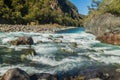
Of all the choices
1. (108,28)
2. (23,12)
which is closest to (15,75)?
(108,28)

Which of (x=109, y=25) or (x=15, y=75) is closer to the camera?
(x=15, y=75)

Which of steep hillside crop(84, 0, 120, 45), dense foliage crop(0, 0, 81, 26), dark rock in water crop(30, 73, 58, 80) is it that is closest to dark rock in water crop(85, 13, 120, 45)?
steep hillside crop(84, 0, 120, 45)

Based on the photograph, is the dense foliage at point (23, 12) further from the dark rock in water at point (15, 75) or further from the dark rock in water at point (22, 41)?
the dark rock in water at point (15, 75)

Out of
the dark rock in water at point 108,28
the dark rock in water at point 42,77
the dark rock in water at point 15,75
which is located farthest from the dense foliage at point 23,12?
the dark rock in water at point 15,75

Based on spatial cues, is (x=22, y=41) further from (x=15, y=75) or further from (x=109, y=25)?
(x=15, y=75)

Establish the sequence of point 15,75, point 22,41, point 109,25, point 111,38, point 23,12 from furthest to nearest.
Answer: point 23,12 → point 109,25 → point 111,38 → point 22,41 → point 15,75

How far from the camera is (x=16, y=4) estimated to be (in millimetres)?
93500

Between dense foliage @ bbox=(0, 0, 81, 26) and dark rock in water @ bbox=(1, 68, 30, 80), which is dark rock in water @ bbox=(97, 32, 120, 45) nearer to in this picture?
dark rock in water @ bbox=(1, 68, 30, 80)

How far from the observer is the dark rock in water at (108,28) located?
3847cm

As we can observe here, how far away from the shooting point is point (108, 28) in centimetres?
4416

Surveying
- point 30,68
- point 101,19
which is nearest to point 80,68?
point 30,68

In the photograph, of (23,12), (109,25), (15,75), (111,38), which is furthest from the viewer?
(23,12)

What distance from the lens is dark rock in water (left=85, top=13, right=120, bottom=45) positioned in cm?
3847

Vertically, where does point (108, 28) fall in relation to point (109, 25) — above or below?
below
